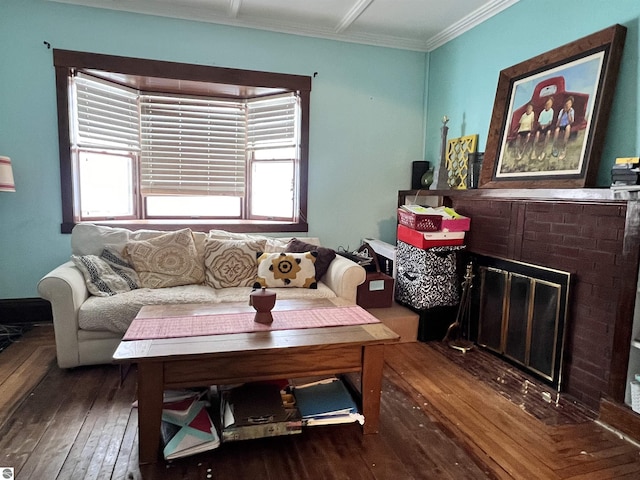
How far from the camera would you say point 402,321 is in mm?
3277

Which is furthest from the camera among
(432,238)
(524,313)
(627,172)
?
(432,238)

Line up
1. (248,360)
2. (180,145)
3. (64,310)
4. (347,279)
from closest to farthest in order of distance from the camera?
1. (248,360)
2. (64,310)
3. (347,279)
4. (180,145)

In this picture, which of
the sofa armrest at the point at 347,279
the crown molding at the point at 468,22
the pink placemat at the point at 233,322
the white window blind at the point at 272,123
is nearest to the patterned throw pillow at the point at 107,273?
the pink placemat at the point at 233,322

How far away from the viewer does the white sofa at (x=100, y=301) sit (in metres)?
2.55

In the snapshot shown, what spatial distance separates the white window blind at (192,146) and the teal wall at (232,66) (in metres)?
0.40

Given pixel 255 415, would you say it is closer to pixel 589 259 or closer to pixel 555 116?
pixel 589 259

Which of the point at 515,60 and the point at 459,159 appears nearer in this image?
the point at 515,60

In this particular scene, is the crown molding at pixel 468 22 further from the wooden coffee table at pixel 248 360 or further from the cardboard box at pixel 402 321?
the wooden coffee table at pixel 248 360

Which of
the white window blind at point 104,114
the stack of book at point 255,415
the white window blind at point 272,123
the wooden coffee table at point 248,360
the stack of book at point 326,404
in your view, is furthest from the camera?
the white window blind at point 272,123

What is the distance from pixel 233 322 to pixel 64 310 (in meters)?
1.17

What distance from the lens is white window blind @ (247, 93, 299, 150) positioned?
393cm

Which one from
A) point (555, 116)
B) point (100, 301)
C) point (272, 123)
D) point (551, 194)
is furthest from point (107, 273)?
point (555, 116)

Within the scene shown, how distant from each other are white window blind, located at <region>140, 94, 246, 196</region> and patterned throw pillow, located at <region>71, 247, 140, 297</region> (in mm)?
887

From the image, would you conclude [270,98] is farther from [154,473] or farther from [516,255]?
[154,473]
